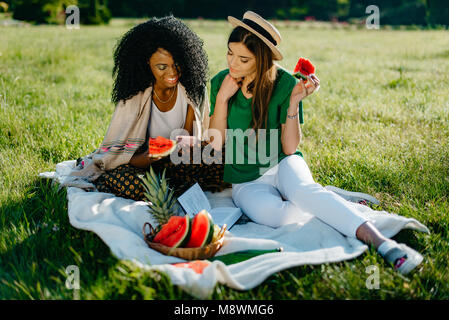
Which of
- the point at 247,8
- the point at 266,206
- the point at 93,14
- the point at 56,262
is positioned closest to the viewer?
the point at 56,262

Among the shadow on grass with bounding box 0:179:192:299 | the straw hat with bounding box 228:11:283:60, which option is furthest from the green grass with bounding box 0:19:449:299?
the straw hat with bounding box 228:11:283:60

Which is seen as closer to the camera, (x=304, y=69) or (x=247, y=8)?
(x=304, y=69)

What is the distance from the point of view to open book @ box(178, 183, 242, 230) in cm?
316

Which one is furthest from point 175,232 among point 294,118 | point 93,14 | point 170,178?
point 93,14

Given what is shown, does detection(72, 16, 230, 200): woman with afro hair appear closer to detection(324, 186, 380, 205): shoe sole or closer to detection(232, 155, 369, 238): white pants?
detection(232, 155, 369, 238): white pants

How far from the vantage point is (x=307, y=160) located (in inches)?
170

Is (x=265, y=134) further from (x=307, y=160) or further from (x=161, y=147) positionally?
(x=307, y=160)

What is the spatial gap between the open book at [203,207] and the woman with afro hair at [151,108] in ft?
0.94

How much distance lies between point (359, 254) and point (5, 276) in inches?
83.0

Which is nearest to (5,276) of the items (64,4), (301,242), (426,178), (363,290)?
(301,242)

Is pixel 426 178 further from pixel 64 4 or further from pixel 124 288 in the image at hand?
pixel 64 4

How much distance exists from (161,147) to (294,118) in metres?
1.03

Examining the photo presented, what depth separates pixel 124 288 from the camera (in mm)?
2312

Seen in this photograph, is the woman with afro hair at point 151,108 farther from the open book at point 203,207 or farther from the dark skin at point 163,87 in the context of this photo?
the open book at point 203,207
